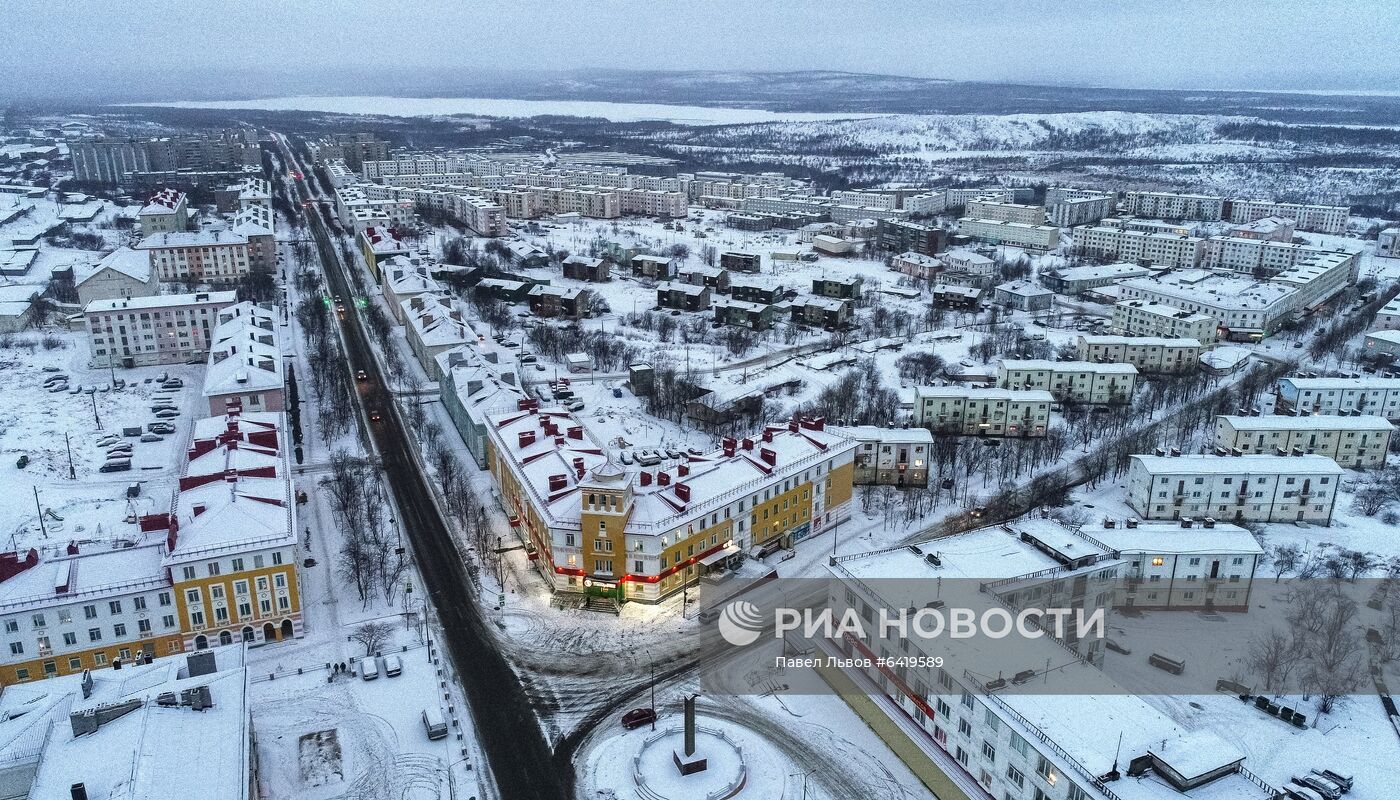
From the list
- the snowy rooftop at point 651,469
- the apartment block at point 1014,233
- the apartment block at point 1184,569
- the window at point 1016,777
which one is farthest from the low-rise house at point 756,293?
the window at point 1016,777

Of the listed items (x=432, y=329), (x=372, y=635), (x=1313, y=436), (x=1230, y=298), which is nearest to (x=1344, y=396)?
(x=1313, y=436)

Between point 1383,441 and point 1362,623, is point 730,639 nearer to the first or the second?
point 1362,623

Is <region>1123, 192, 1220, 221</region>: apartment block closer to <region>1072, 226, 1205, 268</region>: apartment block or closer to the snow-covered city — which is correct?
<region>1072, 226, 1205, 268</region>: apartment block

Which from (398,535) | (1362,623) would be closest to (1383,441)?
(1362,623)

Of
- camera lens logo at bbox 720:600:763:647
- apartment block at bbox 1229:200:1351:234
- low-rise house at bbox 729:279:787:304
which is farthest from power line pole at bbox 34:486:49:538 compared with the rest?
apartment block at bbox 1229:200:1351:234

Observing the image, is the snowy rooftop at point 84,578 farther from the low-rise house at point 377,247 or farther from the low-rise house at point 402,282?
the low-rise house at point 377,247
